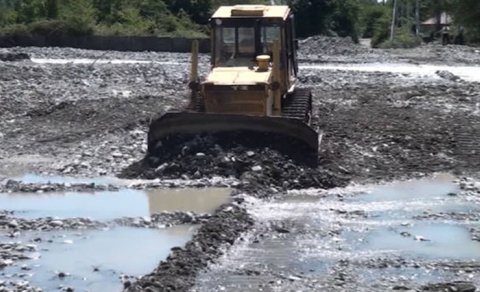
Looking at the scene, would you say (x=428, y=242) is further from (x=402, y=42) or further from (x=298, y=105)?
(x=402, y=42)

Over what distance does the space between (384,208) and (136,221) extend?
3.69 meters

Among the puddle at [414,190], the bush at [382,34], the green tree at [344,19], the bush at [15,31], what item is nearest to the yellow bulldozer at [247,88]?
the puddle at [414,190]

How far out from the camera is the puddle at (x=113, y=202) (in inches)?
544

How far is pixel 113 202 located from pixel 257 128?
3204 millimetres

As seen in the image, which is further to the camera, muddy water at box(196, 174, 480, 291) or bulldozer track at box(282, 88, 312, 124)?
bulldozer track at box(282, 88, 312, 124)

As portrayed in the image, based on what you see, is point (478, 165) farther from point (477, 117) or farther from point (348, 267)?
point (348, 267)

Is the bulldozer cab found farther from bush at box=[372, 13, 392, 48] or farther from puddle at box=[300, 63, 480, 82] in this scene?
bush at box=[372, 13, 392, 48]

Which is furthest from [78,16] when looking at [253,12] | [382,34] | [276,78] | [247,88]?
[247,88]

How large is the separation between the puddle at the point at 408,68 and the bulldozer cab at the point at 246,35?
1887 cm

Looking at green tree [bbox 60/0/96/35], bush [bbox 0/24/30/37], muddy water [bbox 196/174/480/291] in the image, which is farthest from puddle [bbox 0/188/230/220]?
bush [bbox 0/24/30/37]

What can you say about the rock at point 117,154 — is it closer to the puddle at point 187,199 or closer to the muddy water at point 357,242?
the puddle at point 187,199

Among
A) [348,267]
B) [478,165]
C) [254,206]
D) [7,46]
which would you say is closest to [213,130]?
[254,206]

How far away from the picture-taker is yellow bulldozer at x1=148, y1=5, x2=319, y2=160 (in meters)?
16.5

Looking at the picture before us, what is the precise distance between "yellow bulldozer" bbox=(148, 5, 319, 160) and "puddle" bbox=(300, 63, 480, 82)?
1874 cm
